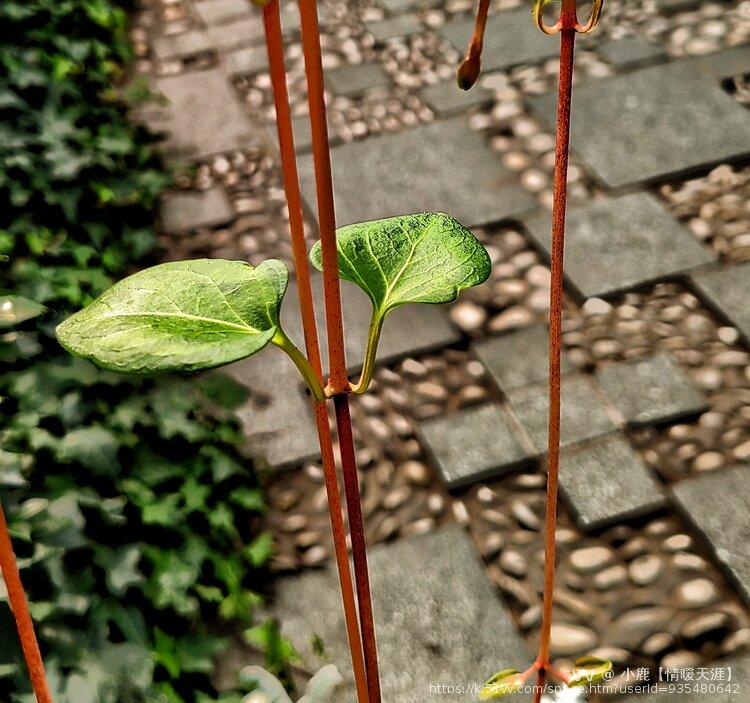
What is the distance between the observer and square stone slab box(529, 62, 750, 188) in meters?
2.92

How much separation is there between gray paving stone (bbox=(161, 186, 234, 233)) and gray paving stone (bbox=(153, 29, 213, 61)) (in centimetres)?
90

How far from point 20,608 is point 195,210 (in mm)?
2578

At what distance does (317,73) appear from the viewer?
0.38 metres

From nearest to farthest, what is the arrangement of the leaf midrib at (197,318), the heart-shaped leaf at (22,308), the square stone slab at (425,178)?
the leaf midrib at (197,318), the heart-shaped leaf at (22,308), the square stone slab at (425,178)

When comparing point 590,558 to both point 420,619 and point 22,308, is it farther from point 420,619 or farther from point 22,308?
point 22,308

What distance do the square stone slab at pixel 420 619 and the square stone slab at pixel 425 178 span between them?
117cm

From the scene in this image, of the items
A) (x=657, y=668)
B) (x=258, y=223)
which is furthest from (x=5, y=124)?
(x=657, y=668)

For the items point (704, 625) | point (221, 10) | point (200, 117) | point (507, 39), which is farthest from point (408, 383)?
point (221, 10)

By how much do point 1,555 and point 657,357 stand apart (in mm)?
2151

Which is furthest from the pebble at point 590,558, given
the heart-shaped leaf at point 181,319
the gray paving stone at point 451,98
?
the gray paving stone at point 451,98

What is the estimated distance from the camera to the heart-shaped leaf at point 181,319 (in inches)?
17.7

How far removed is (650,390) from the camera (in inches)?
90.4

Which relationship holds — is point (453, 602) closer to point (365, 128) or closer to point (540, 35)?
point (365, 128)

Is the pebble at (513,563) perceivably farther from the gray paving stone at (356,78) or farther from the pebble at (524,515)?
the gray paving stone at (356,78)
